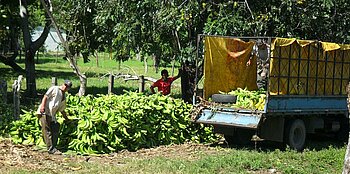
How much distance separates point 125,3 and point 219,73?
3691 mm

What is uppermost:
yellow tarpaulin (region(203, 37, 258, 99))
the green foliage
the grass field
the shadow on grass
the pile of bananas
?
yellow tarpaulin (region(203, 37, 258, 99))

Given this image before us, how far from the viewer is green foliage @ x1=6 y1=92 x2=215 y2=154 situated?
1130cm

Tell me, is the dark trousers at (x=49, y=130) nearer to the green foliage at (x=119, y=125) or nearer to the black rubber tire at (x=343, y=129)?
the green foliage at (x=119, y=125)

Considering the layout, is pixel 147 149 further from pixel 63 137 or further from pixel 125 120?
pixel 63 137

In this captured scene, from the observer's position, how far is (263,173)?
986cm

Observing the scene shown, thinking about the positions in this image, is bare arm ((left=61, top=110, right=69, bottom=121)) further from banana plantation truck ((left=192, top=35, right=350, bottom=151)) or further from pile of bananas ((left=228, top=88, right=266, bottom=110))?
pile of bananas ((left=228, top=88, right=266, bottom=110))

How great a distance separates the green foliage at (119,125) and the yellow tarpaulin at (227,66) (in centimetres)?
91

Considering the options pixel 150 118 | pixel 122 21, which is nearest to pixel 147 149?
pixel 150 118

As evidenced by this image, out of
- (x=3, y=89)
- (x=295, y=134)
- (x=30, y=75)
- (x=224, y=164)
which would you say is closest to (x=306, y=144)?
(x=295, y=134)

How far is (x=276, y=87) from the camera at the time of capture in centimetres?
1202

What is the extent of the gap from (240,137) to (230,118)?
4.27ft

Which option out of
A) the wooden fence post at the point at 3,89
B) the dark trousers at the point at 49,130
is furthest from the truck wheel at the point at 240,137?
the wooden fence post at the point at 3,89

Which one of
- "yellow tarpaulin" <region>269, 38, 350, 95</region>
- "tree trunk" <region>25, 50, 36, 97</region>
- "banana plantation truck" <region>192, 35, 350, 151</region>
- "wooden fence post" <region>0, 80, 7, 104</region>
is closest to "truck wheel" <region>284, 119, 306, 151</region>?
"banana plantation truck" <region>192, 35, 350, 151</region>

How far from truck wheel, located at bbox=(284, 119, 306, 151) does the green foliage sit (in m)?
1.83
